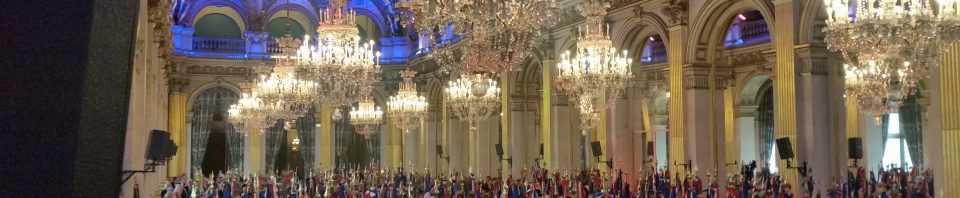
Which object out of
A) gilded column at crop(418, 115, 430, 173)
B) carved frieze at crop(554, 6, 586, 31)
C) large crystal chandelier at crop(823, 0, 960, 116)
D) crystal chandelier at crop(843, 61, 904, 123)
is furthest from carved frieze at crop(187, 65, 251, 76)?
large crystal chandelier at crop(823, 0, 960, 116)

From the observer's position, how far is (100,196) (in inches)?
35.5

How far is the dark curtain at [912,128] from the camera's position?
23391 mm

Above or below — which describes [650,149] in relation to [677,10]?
below

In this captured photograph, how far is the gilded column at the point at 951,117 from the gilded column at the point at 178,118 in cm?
2152

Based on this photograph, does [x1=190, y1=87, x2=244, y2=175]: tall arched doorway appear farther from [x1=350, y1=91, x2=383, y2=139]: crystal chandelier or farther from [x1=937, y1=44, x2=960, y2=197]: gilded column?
[x1=937, y1=44, x2=960, y2=197]: gilded column

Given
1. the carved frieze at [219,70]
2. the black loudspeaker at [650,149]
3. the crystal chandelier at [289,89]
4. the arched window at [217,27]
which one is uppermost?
the arched window at [217,27]

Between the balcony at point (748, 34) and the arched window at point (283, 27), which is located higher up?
the arched window at point (283, 27)

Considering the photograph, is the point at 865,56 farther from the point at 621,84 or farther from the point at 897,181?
the point at 897,181

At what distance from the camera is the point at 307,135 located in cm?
3219

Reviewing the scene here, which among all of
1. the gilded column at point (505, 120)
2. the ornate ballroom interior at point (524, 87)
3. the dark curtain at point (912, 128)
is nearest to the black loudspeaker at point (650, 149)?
the ornate ballroom interior at point (524, 87)

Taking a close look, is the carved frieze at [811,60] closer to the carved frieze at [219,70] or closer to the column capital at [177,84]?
the column capital at [177,84]

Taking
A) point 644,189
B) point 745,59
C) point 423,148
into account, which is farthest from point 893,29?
point 423,148

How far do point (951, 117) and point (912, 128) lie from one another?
13330mm

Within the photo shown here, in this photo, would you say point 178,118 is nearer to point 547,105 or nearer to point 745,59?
point 547,105
